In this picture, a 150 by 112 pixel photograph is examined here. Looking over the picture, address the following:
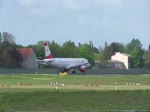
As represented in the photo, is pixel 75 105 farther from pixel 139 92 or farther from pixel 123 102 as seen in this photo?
pixel 139 92

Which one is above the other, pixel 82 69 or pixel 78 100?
pixel 82 69

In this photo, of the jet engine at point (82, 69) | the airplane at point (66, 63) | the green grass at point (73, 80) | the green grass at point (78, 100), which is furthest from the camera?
the airplane at point (66, 63)

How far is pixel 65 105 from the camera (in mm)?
34594

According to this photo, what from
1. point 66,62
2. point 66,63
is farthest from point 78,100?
point 66,63

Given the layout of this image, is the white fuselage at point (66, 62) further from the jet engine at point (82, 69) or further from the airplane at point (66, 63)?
the jet engine at point (82, 69)

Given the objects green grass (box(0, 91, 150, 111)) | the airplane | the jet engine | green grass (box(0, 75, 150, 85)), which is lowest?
green grass (box(0, 91, 150, 111))

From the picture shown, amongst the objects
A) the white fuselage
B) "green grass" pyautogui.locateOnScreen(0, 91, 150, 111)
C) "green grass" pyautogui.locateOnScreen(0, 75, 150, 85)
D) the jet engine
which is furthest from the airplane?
"green grass" pyautogui.locateOnScreen(0, 91, 150, 111)

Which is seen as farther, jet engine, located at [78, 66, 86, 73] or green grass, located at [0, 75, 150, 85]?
jet engine, located at [78, 66, 86, 73]

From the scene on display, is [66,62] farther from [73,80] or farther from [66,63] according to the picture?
[73,80]

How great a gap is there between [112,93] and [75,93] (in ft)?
9.39

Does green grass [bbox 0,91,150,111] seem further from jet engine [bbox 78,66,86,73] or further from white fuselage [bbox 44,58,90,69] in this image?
white fuselage [bbox 44,58,90,69]

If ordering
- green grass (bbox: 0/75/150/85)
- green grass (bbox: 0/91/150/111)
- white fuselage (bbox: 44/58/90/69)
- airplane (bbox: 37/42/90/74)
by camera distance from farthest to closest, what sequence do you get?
white fuselage (bbox: 44/58/90/69)
airplane (bbox: 37/42/90/74)
green grass (bbox: 0/75/150/85)
green grass (bbox: 0/91/150/111)

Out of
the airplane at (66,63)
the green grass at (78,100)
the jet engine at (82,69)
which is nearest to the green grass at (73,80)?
the green grass at (78,100)

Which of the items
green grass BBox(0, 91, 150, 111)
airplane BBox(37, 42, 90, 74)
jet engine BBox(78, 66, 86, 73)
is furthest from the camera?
airplane BBox(37, 42, 90, 74)
